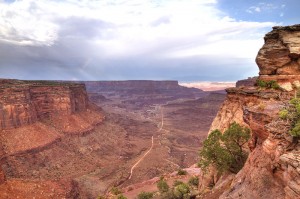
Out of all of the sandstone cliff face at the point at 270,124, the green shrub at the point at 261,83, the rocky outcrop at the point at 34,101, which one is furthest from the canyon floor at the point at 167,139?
the green shrub at the point at 261,83

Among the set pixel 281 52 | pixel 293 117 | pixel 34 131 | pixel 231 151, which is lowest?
pixel 34 131

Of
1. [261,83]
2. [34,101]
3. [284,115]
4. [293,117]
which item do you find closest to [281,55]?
[261,83]

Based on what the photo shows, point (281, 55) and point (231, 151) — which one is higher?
point (281, 55)

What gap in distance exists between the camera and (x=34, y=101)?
59.8m

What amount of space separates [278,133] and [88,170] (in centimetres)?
4346

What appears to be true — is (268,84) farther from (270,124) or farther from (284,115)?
(270,124)

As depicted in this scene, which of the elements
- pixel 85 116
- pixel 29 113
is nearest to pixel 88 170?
pixel 29 113

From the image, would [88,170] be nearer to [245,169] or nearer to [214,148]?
[214,148]

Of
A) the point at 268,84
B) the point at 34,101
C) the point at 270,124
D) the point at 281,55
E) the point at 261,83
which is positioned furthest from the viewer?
the point at 34,101

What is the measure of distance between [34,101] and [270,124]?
53390mm

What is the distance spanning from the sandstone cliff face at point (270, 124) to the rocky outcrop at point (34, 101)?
3508cm

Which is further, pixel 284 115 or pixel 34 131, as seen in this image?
pixel 34 131

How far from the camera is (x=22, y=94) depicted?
53.4 metres

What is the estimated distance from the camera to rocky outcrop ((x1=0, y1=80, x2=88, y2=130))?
4947 cm
